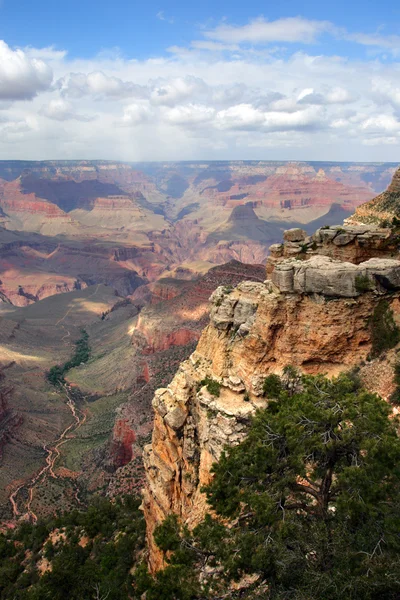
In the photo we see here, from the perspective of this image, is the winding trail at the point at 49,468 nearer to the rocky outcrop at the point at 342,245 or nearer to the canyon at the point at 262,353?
the canyon at the point at 262,353

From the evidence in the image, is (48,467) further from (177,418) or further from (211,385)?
(211,385)

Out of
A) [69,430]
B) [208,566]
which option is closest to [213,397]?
[208,566]

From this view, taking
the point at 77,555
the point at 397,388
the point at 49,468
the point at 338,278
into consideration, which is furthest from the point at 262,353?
the point at 49,468

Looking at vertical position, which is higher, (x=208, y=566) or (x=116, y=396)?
(x=208, y=566)

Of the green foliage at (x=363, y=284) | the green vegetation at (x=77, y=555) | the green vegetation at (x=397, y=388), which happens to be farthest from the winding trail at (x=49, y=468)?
the green foliage at (x=363, y=284)

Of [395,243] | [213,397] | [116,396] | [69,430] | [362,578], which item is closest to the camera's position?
[362,578]

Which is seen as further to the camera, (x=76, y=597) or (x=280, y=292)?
(x=76, y=597)

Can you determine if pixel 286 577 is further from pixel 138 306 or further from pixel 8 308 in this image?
pixel 8 308
